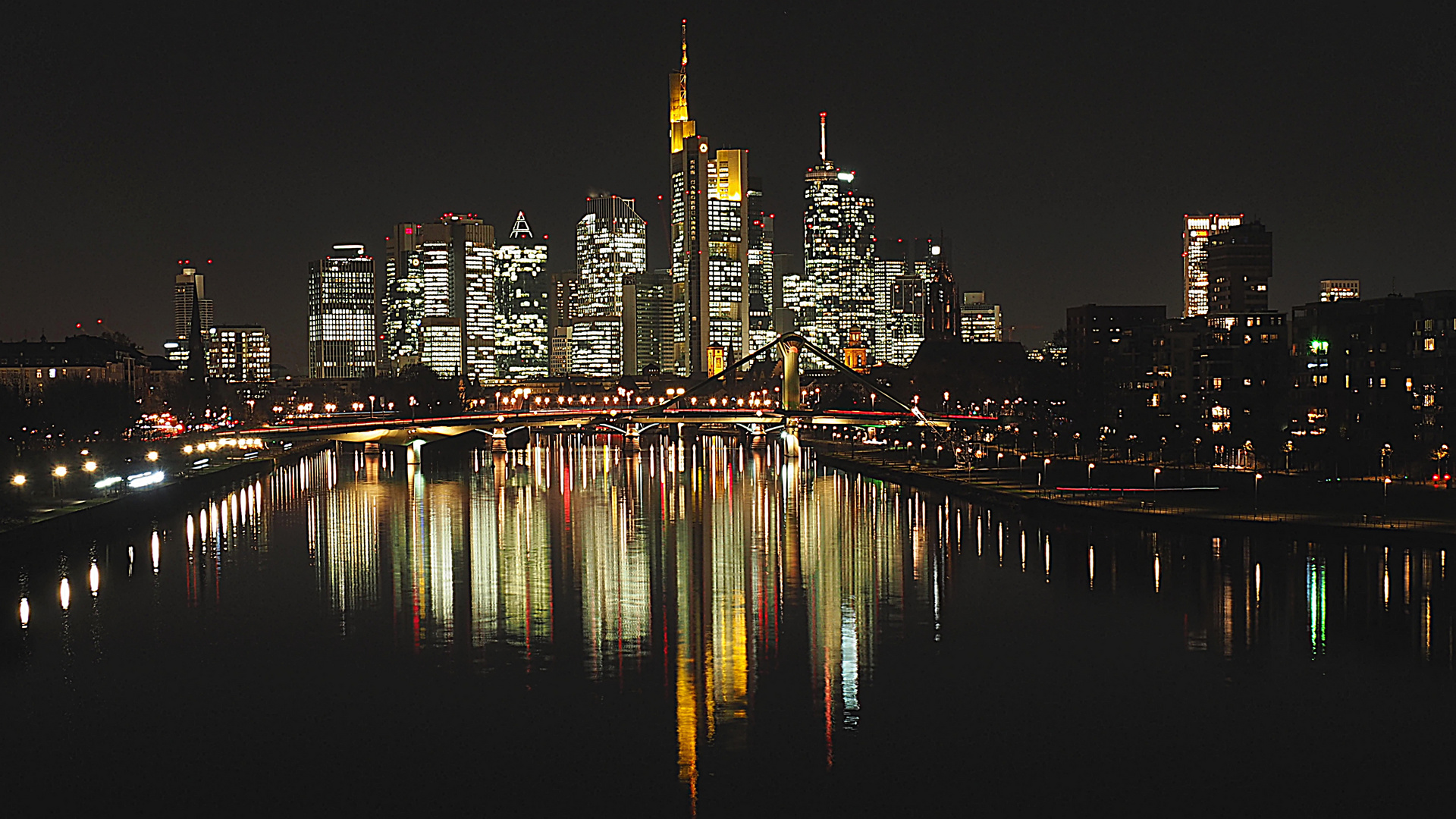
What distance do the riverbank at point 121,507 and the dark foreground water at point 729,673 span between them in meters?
0.81

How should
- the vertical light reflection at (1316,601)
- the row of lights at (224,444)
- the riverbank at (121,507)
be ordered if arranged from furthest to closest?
the row of lights at (224,444) < the riverbank at (121,507) < the vertical light reflection at (1316,601)

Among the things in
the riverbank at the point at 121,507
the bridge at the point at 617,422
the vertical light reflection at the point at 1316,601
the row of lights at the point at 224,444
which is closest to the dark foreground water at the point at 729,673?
the vertical light reflection at the point at 1316,601

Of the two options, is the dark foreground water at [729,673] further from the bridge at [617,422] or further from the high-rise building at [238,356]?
the high-rise building at [238,356]

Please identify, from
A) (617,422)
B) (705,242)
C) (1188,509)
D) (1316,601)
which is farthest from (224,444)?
(705,242)

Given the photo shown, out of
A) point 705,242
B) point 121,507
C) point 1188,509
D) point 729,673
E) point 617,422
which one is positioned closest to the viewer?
point 729,673

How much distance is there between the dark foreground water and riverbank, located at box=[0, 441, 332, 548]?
2.66 ft

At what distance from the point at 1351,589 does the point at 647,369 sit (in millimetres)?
161091

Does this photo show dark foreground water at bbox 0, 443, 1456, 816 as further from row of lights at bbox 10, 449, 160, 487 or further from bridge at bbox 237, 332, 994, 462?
bridge at bbox 237, 332, 994, 462

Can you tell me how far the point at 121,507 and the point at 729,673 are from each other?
26320 millimetres

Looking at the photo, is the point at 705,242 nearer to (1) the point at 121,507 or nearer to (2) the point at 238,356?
(2) the point at 238,356

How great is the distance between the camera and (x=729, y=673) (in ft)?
69.4

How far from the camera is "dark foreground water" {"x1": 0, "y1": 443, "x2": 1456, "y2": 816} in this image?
1597cm

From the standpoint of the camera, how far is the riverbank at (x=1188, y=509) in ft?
109

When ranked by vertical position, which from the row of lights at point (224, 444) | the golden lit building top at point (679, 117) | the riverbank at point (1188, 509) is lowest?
the riverbank at point (1188, 509)
